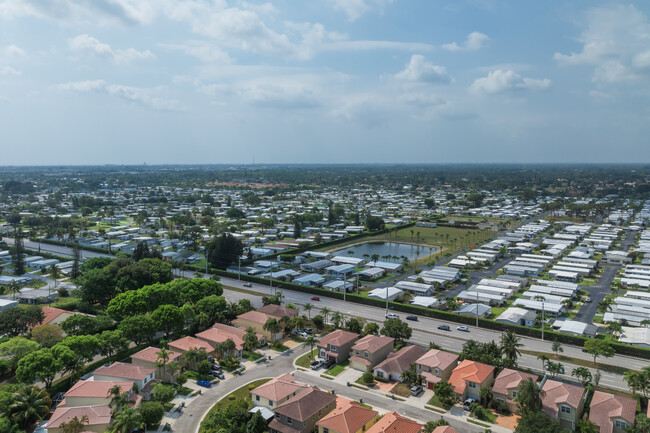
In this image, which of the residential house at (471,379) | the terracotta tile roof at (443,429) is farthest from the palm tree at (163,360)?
the residential house at (471,379)

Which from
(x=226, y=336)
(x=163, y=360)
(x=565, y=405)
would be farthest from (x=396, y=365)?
(x=163, y=360)

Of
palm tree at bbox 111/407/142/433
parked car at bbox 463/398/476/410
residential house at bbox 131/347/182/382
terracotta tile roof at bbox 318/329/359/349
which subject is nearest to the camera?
palm tree at bbox 111/407/142/433

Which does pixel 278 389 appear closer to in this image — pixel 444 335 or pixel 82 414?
pixel 82 414

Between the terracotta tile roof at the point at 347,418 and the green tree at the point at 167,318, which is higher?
the green tree at the point at 167,318

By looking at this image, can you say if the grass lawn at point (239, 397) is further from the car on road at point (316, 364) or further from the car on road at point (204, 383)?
the car on road at point (316, 364)

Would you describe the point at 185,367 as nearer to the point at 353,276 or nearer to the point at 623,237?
the point at 353,276

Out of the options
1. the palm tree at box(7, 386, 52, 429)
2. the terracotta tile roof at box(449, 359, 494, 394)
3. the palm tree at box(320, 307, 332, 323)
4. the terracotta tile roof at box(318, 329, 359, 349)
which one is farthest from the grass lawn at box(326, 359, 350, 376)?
the palm tree at box(7, 386, 52, 429)

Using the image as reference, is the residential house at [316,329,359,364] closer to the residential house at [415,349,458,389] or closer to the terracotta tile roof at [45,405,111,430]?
the residential house at [415,349,458,389]

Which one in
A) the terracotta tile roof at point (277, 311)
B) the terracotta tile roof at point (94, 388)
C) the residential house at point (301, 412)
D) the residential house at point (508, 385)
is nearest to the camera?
the residential house at point (301, 412)
